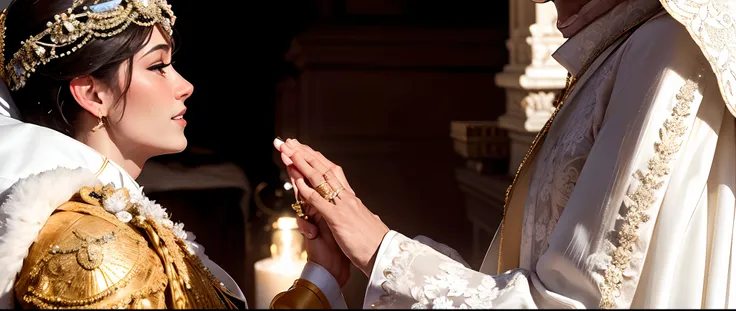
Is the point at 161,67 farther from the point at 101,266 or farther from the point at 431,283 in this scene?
the point at 431,283

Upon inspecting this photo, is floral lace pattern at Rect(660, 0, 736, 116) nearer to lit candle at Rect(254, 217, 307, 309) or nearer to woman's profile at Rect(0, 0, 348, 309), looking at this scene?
woman's profile at Rect(0, 0, 348, 309)

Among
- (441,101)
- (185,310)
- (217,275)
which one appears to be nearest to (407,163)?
(441,101)

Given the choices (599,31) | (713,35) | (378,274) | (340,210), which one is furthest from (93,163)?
(713,35)

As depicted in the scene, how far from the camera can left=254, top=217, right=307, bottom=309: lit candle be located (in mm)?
3413

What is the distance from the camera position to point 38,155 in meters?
1.84

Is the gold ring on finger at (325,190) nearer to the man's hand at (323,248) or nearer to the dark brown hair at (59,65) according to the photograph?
the man's hand at (323,248)

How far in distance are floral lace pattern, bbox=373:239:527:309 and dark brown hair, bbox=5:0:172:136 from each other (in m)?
0.63

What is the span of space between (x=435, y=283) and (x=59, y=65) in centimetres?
79

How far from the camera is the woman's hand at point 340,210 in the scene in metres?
1.84

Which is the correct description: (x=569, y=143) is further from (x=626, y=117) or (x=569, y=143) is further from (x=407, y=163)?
(x=407, y=163)

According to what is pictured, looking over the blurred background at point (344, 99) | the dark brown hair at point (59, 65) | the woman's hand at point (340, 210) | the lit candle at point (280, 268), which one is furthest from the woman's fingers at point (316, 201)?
the blurred background at point (344, 99)

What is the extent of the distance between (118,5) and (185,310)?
656 millimetres

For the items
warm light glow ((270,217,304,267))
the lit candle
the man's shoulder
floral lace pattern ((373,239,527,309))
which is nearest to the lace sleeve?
floral lace pattern ((373,239,527,309))

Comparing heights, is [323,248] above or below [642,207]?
below
